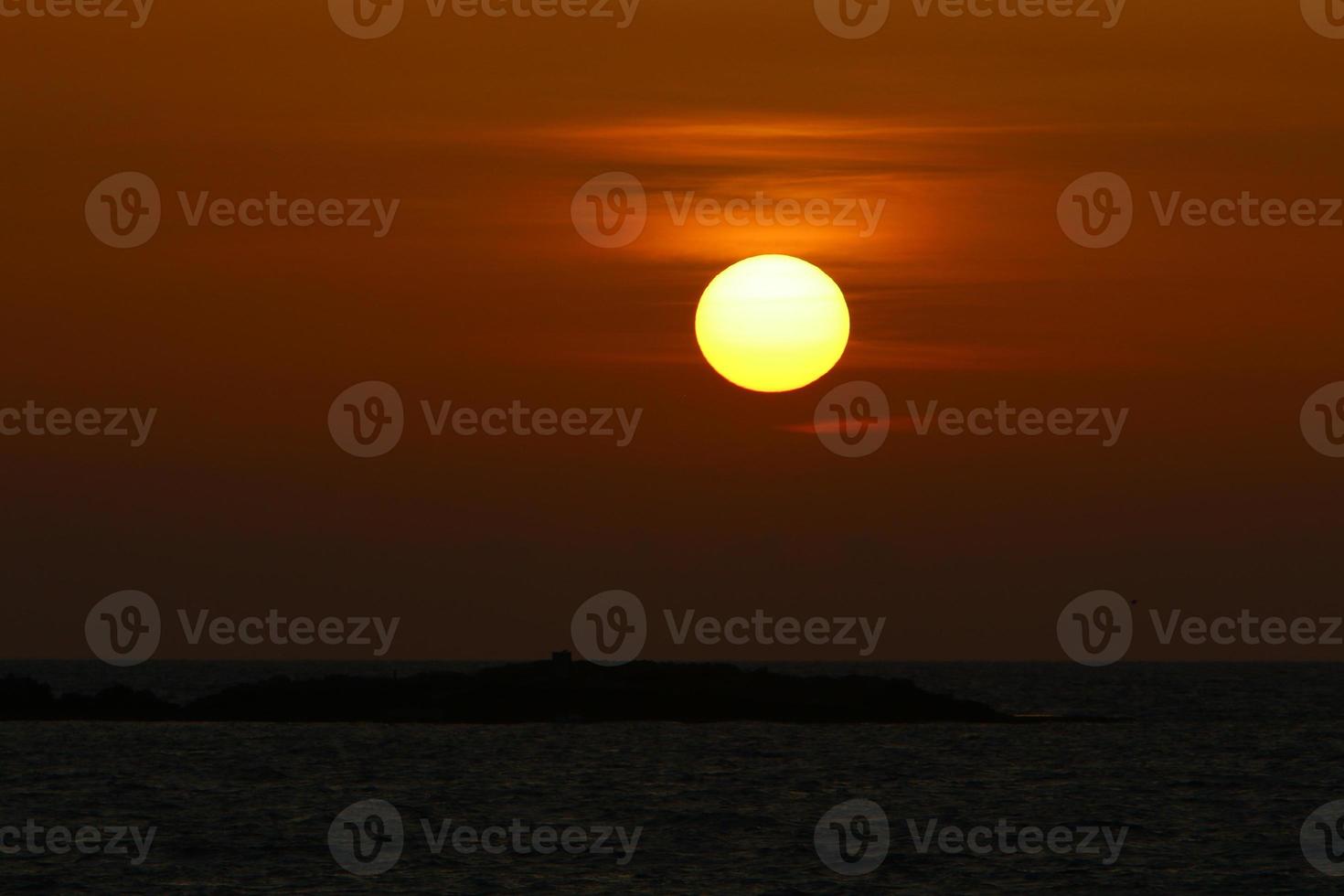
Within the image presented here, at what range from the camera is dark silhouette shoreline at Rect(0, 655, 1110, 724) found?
423 ft

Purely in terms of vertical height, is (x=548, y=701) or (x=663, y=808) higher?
(x=548, y=701)

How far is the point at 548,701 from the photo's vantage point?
130 metres

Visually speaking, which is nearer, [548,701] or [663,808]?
[663,808]

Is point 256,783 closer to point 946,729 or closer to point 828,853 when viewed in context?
point 828,853

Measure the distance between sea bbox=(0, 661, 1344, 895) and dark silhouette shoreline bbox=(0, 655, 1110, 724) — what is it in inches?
169

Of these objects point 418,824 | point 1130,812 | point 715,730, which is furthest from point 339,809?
point 715,730

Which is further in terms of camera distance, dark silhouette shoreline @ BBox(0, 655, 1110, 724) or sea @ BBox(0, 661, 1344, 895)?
dark silhouette shoreline @ BBox(0, 655, 1110, 724)

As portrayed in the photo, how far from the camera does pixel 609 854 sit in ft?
195

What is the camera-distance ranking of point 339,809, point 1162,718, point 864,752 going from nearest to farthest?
point 339,809
point 864,752
point 1162,718

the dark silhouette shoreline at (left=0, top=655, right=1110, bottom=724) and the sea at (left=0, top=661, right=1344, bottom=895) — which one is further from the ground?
the dark silhouette shoreline at (left=0, top=655, right=1110, bottom=724)

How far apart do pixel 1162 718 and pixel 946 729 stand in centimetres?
3199

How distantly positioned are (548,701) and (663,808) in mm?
56953

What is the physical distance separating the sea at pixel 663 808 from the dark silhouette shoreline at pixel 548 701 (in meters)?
4.28

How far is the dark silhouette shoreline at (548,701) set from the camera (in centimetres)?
12888
